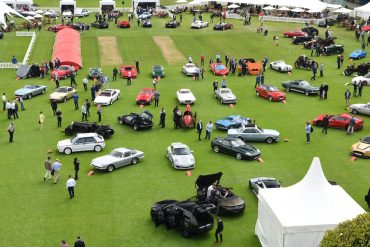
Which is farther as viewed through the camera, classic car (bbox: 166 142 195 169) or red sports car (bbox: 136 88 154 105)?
red sports car (bbox: 136 88 154 105)

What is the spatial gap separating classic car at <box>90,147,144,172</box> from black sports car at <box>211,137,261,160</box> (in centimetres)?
544

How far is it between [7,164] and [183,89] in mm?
19585

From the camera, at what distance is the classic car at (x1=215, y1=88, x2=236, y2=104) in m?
48.0

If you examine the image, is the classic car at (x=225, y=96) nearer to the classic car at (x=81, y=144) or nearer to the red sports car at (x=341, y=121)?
the red sports car at (x=341, y=121)

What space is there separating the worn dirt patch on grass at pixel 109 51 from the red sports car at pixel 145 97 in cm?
1559

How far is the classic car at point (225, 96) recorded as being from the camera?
157 feet

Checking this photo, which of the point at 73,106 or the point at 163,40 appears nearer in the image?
the point at 73,106

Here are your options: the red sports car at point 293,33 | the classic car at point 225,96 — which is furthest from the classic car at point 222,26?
the classic car at point 225,96

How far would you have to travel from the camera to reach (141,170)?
34.3m

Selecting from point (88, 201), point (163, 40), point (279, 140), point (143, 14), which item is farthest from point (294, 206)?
point (143, 14)

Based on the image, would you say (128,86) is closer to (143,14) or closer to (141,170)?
(141,170)

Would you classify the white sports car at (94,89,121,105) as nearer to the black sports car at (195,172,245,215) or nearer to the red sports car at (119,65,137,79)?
the red sports car at (119,65,137,79)

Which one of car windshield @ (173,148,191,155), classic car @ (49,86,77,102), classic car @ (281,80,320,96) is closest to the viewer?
car windshield @ (173,148,191,155)

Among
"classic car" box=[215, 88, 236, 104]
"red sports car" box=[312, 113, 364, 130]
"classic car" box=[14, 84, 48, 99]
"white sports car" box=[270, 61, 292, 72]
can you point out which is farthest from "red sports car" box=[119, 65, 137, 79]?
"red sports car" box=[312, 113, 364, 130]
